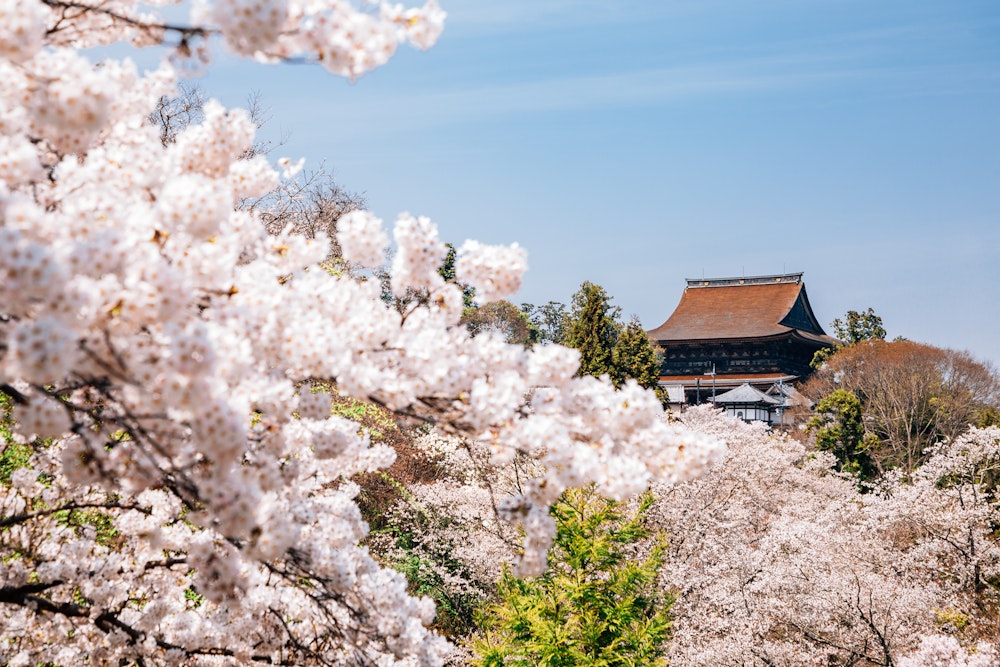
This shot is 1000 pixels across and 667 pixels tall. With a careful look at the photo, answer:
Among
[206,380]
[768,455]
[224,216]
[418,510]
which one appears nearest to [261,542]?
[206,380]

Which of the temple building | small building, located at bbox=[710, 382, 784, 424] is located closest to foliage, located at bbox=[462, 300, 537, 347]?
the temple building

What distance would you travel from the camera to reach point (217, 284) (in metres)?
2.81

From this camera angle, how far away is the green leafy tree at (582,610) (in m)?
9.63

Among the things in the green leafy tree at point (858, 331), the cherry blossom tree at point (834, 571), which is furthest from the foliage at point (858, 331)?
the cherry blossom tree at point (834, 571)

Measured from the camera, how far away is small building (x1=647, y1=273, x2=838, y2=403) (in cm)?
4953

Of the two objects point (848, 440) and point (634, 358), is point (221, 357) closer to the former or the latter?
point (848, 440)

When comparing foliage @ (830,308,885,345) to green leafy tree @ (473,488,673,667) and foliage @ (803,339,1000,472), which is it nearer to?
foliage @ (803,339,1000,472)

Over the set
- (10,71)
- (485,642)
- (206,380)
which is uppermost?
(10,71)

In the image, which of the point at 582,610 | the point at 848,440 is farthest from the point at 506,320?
the point at 582,610

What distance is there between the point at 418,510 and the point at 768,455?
8690 millimetres

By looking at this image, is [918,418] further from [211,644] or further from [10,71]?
[10,71]

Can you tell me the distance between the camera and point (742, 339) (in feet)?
164

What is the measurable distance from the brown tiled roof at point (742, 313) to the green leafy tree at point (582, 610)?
135 feet

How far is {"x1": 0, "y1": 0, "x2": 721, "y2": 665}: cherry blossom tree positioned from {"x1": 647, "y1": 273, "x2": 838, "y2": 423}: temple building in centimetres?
4382
